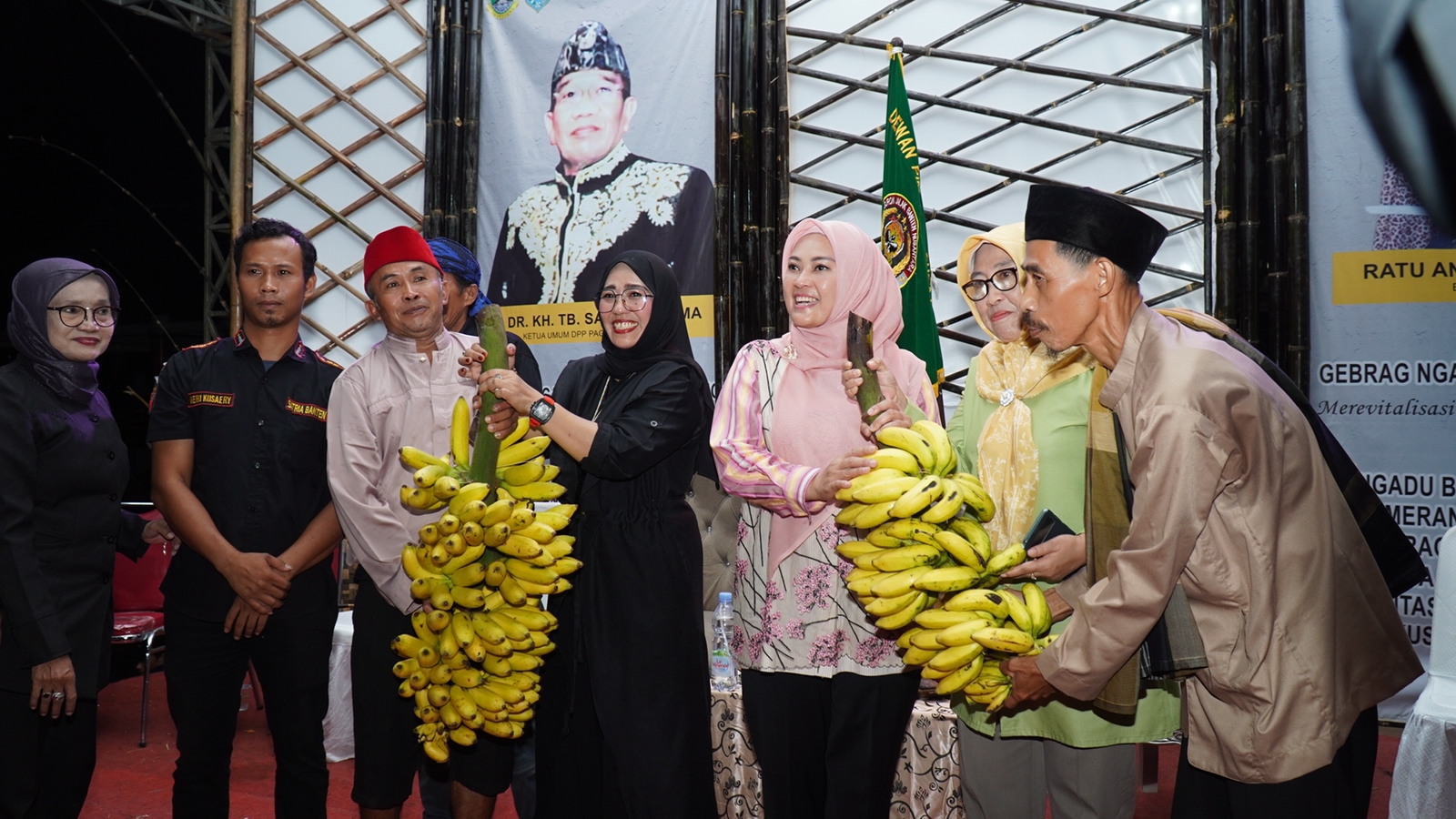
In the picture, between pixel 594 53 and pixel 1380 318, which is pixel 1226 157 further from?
pixel 594 53

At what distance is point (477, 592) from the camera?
68.7 inches

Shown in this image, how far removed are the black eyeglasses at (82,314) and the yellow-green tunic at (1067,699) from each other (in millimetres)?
1866

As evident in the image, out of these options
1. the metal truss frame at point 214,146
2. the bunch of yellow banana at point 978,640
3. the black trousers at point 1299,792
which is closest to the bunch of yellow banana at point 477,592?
the bunch of yellow banana at point 978,640

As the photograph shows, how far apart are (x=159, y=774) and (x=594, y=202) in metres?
2.82

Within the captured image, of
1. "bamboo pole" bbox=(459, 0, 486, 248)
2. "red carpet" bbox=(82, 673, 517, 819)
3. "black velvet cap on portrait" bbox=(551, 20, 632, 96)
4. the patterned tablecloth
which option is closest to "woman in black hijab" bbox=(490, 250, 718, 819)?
the patterned tablecloth

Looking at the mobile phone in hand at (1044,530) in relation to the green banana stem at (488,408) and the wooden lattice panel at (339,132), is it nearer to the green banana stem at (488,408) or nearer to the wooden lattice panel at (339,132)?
the green banana stem at (488,408)

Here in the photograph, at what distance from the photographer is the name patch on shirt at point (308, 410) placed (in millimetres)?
2162

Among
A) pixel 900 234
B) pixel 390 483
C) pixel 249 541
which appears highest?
pixel 900 234

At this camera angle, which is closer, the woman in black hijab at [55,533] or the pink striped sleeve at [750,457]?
the pink striped sleeve at [750,457]

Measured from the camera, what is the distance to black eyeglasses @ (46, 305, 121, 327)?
2.07m

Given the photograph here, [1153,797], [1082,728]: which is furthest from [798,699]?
[1153,797]

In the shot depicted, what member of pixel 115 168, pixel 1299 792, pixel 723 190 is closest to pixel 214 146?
pixel 115 168

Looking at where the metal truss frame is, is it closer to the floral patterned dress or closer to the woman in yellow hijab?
the floral patterned dress

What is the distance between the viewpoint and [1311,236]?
12.3 ft
